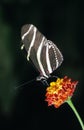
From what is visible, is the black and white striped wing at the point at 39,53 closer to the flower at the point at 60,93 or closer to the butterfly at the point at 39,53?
the butterfly at the point at 39,53

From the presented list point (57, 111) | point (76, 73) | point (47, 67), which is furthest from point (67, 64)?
point (47, 67)

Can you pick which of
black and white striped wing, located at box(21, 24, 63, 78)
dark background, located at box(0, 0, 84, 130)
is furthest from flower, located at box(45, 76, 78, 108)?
dark background, located at box(0, 0, 84, 130)

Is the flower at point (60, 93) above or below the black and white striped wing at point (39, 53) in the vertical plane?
below

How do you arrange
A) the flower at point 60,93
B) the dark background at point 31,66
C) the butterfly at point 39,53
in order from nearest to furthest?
the flower at point 60,93 < the butterfly at point 39,53 < the dark background at point 31,66

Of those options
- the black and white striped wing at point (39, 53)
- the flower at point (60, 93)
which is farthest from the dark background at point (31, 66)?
the flower at point (60, 93)

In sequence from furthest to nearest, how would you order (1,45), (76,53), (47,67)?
(76,53)
(1,45)
(47,67)

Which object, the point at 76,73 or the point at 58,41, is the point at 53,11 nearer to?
the point at 58,41
